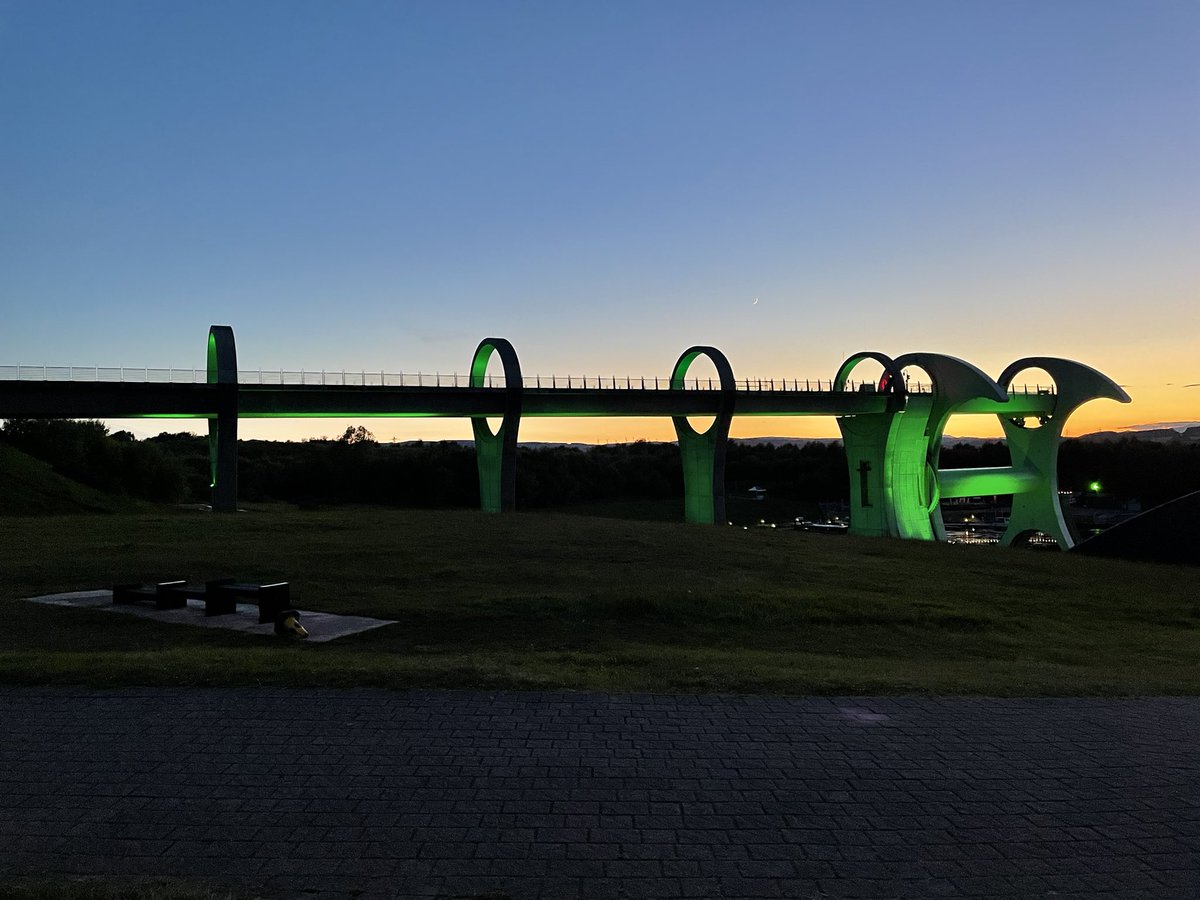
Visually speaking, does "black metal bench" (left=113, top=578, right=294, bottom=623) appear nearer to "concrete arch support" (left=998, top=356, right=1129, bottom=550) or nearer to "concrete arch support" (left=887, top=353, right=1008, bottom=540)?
"concrete arch support" (left=887, top=353, right=1008, bottom=540)

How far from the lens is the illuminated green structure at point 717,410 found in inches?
1284

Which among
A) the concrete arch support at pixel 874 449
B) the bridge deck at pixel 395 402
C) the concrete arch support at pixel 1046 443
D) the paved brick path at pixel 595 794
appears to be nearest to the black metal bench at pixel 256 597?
the paved brick path at pixel 595 794

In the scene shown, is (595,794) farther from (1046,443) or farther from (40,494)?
(1046,443)

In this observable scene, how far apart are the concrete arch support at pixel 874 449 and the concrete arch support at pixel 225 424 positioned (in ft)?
119

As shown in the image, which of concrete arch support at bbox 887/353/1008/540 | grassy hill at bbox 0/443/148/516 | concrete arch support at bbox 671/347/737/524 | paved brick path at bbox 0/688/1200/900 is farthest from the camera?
concrete arch support at bbox 887/353/1008/540

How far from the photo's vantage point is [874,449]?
53.8m

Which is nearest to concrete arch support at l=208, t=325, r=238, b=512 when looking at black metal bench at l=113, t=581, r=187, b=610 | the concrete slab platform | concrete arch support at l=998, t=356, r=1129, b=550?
the concrete slab platform

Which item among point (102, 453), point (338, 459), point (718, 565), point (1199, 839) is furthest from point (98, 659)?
point (338, 459)

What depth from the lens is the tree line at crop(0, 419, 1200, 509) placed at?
191 feet

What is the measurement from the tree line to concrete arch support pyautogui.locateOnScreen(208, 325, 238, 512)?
30.5 meters

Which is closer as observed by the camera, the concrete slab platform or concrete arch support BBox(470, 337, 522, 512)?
the concrete slab platform

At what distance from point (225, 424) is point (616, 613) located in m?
26.2

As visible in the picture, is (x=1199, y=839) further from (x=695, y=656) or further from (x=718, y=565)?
(x=718, y=565)

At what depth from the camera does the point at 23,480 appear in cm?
4466
